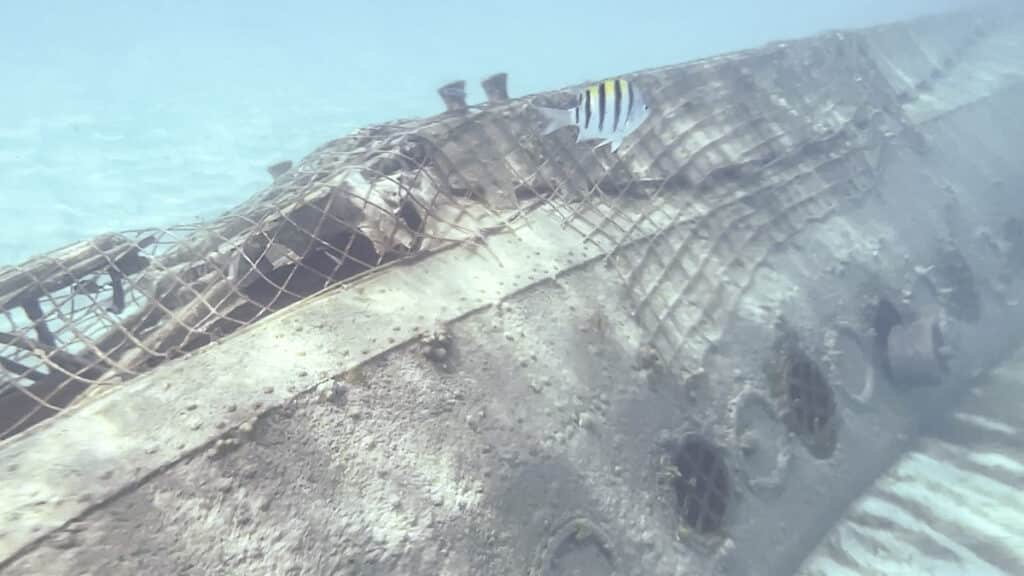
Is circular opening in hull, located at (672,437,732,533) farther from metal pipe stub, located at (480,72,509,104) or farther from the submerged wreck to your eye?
metal pipe stub, located at (480,72,509,104)

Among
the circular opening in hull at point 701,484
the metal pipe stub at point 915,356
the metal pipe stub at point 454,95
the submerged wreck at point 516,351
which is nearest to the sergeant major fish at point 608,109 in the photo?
the submerged wreck at point 516,351

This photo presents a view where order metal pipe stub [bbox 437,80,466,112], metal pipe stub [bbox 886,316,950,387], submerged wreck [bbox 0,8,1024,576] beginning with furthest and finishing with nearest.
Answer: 1. metal pipe stub [bbox 437,80,466,112]
2. metal pipe stub [bbox 886,316,950,387]
3. submerged wreck [bbox 0,8,1024,576]

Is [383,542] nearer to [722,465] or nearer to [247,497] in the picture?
[247,497]

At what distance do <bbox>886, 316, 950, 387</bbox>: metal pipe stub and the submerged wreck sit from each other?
29 millimetres

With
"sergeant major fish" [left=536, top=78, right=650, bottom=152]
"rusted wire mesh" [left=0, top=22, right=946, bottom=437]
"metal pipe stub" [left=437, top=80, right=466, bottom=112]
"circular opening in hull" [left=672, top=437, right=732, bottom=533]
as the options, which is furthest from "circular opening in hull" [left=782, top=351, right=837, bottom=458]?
"metal pipe stub" [left=437, top=80, right=466, bottom=112]

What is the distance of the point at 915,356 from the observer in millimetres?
5957

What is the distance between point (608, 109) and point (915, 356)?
3.80 metres

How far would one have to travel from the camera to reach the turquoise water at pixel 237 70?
817 inches

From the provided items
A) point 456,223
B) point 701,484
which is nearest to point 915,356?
point 701,484

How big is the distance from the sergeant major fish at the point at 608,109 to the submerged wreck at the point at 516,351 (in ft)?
2.70

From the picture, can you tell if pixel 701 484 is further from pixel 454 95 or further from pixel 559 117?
pixel 454 95

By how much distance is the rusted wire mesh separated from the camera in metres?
4.27

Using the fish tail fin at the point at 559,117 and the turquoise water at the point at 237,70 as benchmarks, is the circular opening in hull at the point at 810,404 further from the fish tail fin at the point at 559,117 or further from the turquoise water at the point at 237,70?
the turquoise water at the point at 237,70

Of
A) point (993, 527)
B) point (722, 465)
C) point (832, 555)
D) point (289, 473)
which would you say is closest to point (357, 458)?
point (289, 473)
